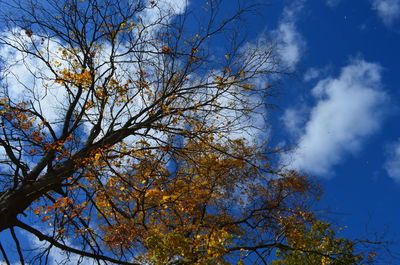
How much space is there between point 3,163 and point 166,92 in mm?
4651

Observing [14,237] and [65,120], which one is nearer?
[14,237]

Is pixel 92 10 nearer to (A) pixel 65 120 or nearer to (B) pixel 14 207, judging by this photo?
(A) pixel 65 120

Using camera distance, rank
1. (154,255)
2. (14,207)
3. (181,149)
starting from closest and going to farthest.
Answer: (14,207)
(154,255)
(181,149)

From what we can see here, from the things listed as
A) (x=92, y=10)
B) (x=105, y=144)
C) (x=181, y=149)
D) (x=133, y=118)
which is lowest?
(x=105, y=144)

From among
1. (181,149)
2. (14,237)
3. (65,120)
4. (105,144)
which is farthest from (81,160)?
(181,149)

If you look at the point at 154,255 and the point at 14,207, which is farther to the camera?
the point at 154,255

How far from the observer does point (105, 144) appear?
795cm

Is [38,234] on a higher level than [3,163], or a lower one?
lower

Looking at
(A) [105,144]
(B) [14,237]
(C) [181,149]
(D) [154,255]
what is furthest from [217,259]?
(B) [14,237]

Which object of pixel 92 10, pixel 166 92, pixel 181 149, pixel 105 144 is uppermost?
pixel 92 10

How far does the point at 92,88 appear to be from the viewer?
8227 mm

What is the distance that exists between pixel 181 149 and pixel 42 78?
4.28 metres

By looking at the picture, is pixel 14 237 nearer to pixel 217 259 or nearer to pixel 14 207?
pixel 14 207

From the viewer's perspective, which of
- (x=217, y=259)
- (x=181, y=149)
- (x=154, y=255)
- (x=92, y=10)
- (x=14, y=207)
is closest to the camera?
(x=14, y=207)
